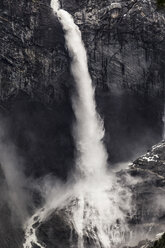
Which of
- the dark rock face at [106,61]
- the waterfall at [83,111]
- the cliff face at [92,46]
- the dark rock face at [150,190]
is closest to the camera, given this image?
the dark rock face at [150,190]

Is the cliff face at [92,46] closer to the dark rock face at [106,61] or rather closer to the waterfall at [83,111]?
the dark rock face at [106,61]

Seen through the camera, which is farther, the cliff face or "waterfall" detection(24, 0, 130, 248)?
the cliff face

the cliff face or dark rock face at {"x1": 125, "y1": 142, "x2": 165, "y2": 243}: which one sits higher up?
the cliff face

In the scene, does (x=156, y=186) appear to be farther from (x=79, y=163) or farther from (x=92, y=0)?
(x=92, y=0)

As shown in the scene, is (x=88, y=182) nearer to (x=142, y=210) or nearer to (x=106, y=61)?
(x=142, y=210)

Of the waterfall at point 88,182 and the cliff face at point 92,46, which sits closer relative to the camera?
the waterfall at point 88,182

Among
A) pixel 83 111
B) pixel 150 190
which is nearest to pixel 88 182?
pixel 150 190

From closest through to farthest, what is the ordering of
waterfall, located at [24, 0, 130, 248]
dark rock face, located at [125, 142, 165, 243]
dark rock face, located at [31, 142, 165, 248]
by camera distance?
dark rock face, located at [31, 142, 165, 248], dark rock face, located at [125, 142, 165, 243], waterfall, located at [24, 0, 130, 248]

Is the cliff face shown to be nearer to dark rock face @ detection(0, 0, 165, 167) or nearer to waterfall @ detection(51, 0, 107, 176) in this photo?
dark rock face @ detection(0, 0, 165, 167)

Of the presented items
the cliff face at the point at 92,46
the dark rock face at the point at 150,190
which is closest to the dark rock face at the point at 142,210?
the dark rock face at the point at 150,190

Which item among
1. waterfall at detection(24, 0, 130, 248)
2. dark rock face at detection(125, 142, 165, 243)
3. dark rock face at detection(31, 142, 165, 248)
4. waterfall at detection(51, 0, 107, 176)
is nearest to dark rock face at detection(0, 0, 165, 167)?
waterfall at detection(51, 0, 107, 176)
